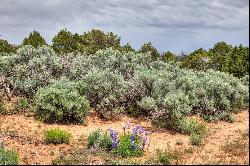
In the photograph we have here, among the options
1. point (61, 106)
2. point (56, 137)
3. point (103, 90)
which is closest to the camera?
point (56, 137)

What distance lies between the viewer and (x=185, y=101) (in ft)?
50.6

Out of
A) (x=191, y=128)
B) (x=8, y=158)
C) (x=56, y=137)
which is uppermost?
(x=191, y=128)

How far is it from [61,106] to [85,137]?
2080 millimetres

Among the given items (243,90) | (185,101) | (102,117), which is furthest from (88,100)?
(243,90)

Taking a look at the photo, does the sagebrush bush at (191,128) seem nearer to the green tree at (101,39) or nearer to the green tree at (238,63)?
the green tree at (238,63)

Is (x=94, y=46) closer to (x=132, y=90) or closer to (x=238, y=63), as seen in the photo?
(x=238, y=63)

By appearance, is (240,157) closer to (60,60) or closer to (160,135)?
(160,135)

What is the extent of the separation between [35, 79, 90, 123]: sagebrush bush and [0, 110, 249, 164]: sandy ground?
0.36 m

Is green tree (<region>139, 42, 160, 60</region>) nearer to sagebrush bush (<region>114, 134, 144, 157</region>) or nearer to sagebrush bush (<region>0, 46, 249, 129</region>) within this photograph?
sagebrush bush (<region>0, 46, 249, 129</region>)

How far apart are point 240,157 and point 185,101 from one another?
14.5 feet

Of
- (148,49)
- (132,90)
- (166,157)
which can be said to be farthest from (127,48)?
(166,157)

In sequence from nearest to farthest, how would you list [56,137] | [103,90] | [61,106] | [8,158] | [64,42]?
[8,158]
[56,137]
[61,106]
[103,90]
[64,42]

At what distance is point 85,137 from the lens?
13523mm

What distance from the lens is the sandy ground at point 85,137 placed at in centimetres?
1148
